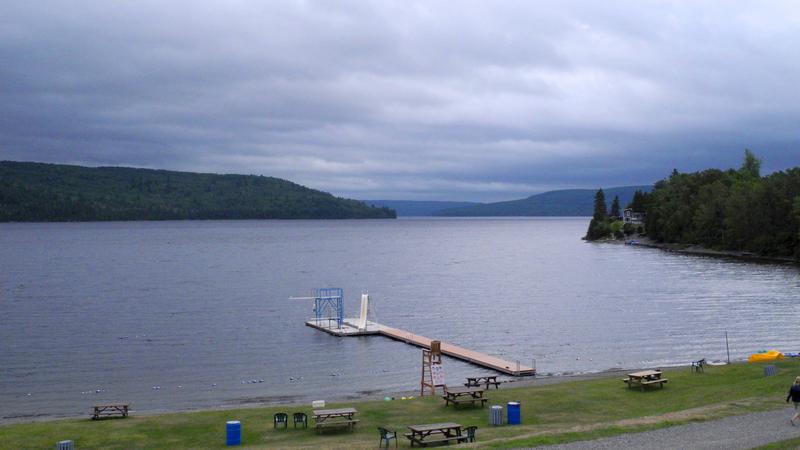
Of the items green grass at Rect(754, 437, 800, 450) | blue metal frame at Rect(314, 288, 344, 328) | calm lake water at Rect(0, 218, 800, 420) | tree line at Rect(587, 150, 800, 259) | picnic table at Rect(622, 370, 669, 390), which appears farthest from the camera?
tree line at Rect(587, 150, 800, 259)

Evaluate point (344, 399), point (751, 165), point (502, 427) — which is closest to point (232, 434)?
point (502, 427)

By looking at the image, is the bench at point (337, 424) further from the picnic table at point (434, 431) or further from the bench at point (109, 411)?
the bench at point (109, 411)

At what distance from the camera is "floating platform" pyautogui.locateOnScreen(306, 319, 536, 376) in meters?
41.8

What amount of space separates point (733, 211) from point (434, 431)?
413ft

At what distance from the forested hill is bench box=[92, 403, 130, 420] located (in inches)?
4092

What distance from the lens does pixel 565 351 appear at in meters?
49.1

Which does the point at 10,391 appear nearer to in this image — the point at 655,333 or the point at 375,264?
the point at 655,333

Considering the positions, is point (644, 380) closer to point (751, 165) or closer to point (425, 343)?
point (425, 343)

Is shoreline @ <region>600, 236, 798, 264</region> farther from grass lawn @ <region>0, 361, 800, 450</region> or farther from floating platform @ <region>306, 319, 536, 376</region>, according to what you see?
grass lawn @ <region>0, 361, 800, 450</region>

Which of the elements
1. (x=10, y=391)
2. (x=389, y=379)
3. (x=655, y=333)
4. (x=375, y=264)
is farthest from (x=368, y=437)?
(x=375, y=264)

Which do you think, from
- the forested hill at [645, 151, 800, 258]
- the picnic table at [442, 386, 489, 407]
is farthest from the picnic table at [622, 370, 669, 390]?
the forested hill at [645, 151, 800, 258]

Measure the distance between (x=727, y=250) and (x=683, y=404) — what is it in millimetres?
130780

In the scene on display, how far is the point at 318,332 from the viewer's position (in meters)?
58.9

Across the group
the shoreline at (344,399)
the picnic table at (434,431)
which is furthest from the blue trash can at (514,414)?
the shoreline at (344,399)
